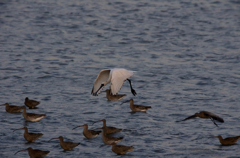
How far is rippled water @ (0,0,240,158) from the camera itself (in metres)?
11.4

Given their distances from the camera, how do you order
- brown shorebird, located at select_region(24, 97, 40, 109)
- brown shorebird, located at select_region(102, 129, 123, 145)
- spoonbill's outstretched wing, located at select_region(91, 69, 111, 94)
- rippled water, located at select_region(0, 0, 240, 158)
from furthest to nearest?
brown shorebird, located at select_region(24, 97, 40, 109) < spoonbill's outstretched wing, located at select_region(91, 69, 111, 94) < rippled water, located at select_region(0, 0, 240, 158) < brown shorebird, located at select_region(102, 129, 123, 145)

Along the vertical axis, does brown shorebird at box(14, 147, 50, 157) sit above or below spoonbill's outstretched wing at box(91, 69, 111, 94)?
below

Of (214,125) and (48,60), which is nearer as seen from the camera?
(214,125)

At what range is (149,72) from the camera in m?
18.2

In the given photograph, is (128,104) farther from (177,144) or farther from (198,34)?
(198,34)

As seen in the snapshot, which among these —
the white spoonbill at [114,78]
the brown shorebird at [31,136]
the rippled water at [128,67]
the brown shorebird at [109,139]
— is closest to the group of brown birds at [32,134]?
the brown shorebird at [31,136]

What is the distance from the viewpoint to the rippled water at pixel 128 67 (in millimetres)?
11391

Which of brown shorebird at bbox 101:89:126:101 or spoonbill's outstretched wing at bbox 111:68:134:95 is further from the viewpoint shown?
brown shorebird at bbox 101:89:126:101

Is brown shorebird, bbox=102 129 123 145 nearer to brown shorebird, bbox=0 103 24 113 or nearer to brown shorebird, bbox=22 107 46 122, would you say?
brown shorebird, bbox=22 107 46 122

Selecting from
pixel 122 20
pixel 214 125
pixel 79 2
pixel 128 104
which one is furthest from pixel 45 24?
pixel 214 125

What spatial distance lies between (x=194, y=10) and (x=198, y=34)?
21.0 ft

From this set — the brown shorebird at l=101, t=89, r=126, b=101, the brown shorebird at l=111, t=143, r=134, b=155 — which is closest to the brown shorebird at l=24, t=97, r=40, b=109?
the brown shorebird at l=101, t=89, r=126, b=101

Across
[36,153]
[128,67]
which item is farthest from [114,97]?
[36,153]

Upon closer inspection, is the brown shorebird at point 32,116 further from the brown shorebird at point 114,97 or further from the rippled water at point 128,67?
the brown shorebird at point 114,97
